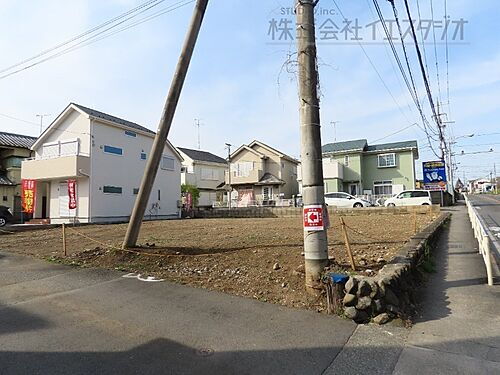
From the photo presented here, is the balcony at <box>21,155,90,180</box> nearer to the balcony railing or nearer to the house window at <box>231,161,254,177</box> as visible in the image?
the balcony railing

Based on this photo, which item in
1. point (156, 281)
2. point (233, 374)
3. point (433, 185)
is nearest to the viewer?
point (233, 374)

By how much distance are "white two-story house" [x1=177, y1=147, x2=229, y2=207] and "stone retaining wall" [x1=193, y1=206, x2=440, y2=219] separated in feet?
39.0

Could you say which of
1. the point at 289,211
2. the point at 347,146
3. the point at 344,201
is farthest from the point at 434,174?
the point at 289,211

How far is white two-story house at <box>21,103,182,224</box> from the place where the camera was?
20.1 meters

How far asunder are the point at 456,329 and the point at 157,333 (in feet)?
11.6

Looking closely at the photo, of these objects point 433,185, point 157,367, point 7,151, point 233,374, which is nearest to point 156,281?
point 157,367

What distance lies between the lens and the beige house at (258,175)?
36375 millimetres

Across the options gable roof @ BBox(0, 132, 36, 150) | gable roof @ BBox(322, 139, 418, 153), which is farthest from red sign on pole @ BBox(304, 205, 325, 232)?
gable roof @ BBox(322, 139, 418, 153)

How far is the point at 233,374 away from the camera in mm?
2975

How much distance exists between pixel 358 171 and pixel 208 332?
113 feet

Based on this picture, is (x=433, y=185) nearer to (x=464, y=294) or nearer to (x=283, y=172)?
(x=283, y=172)

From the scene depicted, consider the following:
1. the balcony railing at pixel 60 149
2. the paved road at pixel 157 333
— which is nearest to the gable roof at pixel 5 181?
the balcony railing at pixel 60 149

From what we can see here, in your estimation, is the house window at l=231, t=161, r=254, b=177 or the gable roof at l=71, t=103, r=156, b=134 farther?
the house window at l=231, t=161, r=254, b=177

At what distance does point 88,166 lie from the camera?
789 inches
